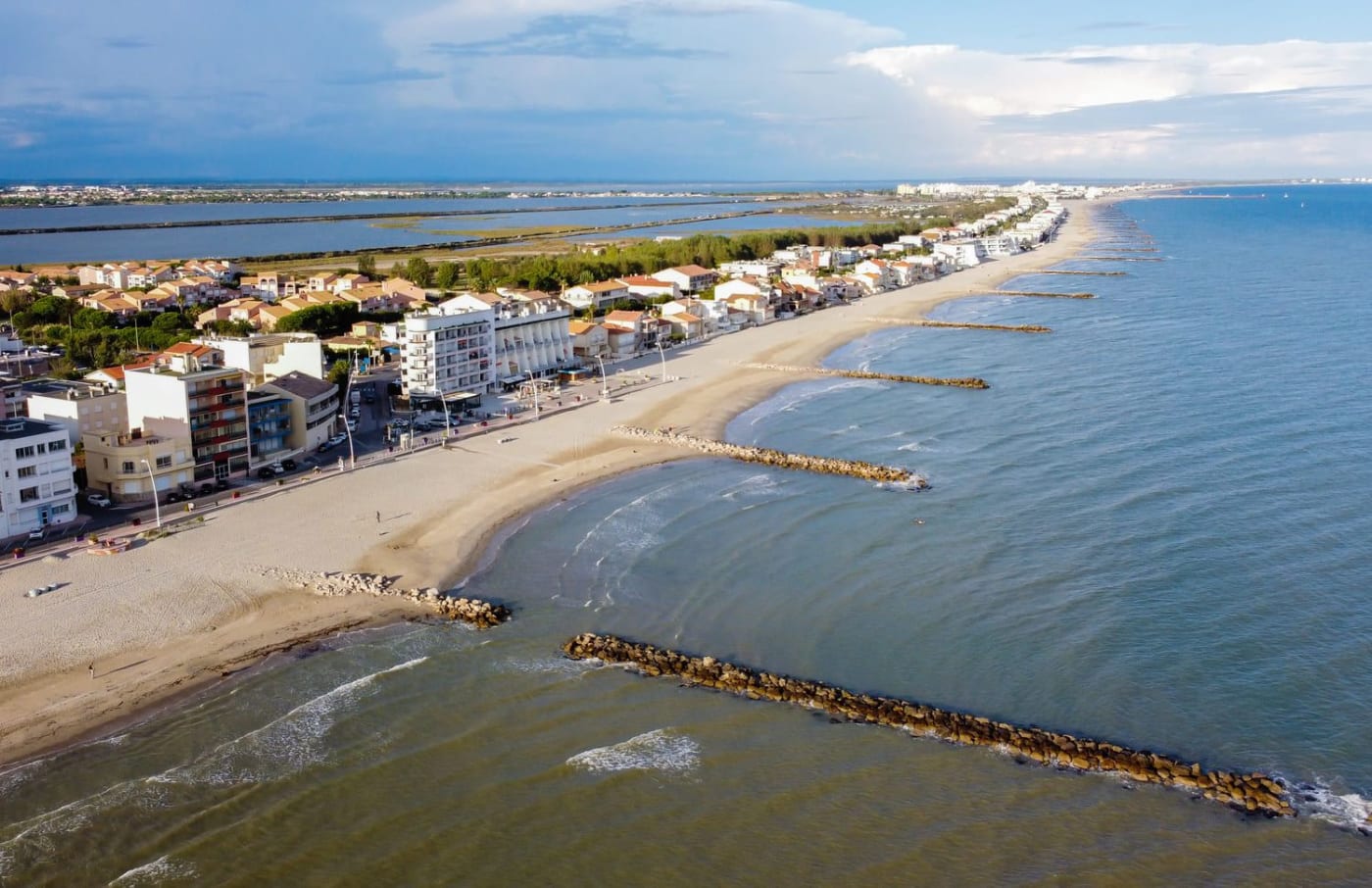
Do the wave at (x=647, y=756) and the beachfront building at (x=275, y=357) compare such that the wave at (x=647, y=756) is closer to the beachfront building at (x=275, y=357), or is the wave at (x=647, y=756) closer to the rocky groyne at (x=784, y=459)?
the rocky groyne at (x=784, y=459)

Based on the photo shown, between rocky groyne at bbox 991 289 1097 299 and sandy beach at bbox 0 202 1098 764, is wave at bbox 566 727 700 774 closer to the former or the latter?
sandy beach at bbox 0 202 1098 764

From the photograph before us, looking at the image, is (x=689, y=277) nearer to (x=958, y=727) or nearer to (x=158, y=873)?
(x=958, y=727)

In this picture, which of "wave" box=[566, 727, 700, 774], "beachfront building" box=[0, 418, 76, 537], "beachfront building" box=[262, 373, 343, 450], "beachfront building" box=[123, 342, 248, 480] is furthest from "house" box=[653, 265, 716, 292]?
"wave" box=[566, 727, 700, 774]

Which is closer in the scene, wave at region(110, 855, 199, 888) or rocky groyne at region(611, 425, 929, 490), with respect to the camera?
wave at region(110, 855, 199, 888)

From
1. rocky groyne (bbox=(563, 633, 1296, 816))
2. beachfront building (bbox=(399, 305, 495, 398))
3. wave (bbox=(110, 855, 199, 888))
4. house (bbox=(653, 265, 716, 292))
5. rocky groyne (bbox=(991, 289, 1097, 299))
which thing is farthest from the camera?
rocky groyne (bbox=(991, 289, 1097, 299))

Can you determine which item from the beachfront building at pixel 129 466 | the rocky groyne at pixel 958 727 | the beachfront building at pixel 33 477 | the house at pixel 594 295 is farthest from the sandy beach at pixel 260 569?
the house at pixel 594 295


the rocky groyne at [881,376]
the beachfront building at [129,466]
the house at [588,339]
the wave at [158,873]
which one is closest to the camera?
the wave at [158,873]

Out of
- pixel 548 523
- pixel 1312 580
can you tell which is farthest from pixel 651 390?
pixel 1312 580

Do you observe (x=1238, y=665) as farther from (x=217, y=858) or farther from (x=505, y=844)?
(x=217, y=858)
